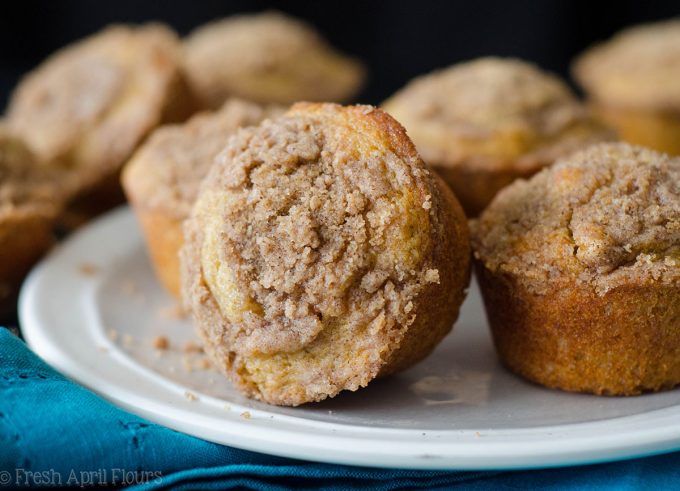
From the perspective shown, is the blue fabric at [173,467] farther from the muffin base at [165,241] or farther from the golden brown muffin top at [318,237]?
the muffin base at [165,241]

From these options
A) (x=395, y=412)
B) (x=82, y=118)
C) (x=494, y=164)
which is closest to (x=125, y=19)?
(x=82, y=118)

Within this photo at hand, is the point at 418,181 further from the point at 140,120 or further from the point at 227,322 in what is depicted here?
the point at 140,120

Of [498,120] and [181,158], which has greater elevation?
[498,120]

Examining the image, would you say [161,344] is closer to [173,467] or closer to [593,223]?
[173,467]

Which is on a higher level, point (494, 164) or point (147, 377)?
point (494, 164)

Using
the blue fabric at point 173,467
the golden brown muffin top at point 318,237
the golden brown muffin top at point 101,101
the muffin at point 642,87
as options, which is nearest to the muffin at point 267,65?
the golden brown muffin top at point 101,101

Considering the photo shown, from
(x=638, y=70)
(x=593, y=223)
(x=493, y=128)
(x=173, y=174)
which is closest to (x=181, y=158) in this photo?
(x=173, y=174)

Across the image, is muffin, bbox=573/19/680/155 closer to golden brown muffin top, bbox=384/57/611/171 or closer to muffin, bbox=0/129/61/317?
golden brown muffin top, bbox=384/57/611/171
